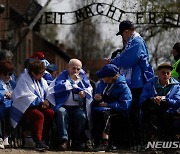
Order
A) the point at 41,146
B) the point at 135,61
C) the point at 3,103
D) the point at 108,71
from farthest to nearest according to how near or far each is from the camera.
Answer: the point at 135,61
the point at 3,103
the point at 108,71
the point at 41,146

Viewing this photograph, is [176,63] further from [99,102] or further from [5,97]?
[5,97]

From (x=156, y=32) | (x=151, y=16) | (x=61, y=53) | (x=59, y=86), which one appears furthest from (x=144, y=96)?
(x=61, y=53)

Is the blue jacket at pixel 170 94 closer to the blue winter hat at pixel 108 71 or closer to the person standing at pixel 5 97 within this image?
the blue winter hat at pixel 108 71

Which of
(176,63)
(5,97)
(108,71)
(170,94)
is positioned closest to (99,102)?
(108,71)

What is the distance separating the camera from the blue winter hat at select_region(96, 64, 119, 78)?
527 inches

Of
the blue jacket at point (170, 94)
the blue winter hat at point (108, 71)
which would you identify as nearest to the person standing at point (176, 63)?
the blue jacket at point (170, 94)

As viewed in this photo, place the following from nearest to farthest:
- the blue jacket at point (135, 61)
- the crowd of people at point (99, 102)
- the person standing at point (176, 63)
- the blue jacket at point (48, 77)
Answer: the crowd of people at point (99, 102)
the blue jacket at point (135, 61)
the person standing at point (176, 63)
the blue jacket at point (48, 77)

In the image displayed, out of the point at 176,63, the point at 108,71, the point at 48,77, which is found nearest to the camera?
the point at 108,71

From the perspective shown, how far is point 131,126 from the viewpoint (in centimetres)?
1374

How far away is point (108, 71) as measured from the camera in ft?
44.0

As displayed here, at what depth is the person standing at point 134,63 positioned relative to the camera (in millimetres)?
13844

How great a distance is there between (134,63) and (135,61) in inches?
1.6

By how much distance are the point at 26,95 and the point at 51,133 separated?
31.6 inches

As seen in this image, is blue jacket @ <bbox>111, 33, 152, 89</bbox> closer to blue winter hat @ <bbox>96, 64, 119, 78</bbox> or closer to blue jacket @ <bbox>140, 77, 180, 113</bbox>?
blue winter hat @ <bbox>96, 64, 119, 78</bbox>
